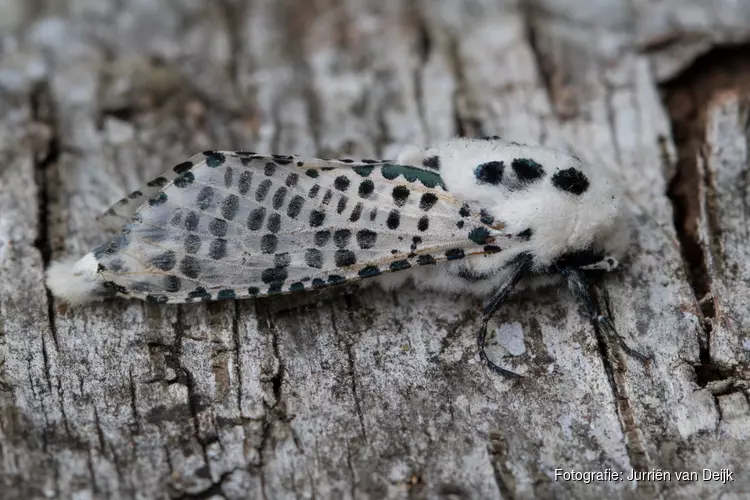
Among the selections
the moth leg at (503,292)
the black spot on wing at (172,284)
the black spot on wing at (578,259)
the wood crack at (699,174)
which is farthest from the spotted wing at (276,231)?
the wood crack at (699,174)

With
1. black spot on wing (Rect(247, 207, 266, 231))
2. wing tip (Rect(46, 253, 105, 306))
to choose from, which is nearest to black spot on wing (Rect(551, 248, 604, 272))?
black spot on wing (Rect(247, 207, 266, 231))

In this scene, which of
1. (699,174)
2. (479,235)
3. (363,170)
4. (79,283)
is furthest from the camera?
(699,174)

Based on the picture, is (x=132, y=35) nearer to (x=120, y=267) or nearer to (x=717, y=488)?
(x=120, y=267)

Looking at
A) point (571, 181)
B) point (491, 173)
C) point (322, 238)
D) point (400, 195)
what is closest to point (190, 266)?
point (322, 238)

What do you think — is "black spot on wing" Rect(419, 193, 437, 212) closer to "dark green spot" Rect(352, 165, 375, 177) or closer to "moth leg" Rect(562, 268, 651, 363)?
"dark green spot" Rect(352, 165, 375, 177)

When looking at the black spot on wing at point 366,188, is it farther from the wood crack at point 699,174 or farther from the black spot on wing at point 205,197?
the wood crack at point 699,174

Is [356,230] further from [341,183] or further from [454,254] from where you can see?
[454,254]

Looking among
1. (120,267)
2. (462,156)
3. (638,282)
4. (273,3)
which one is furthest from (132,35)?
(638,282)
